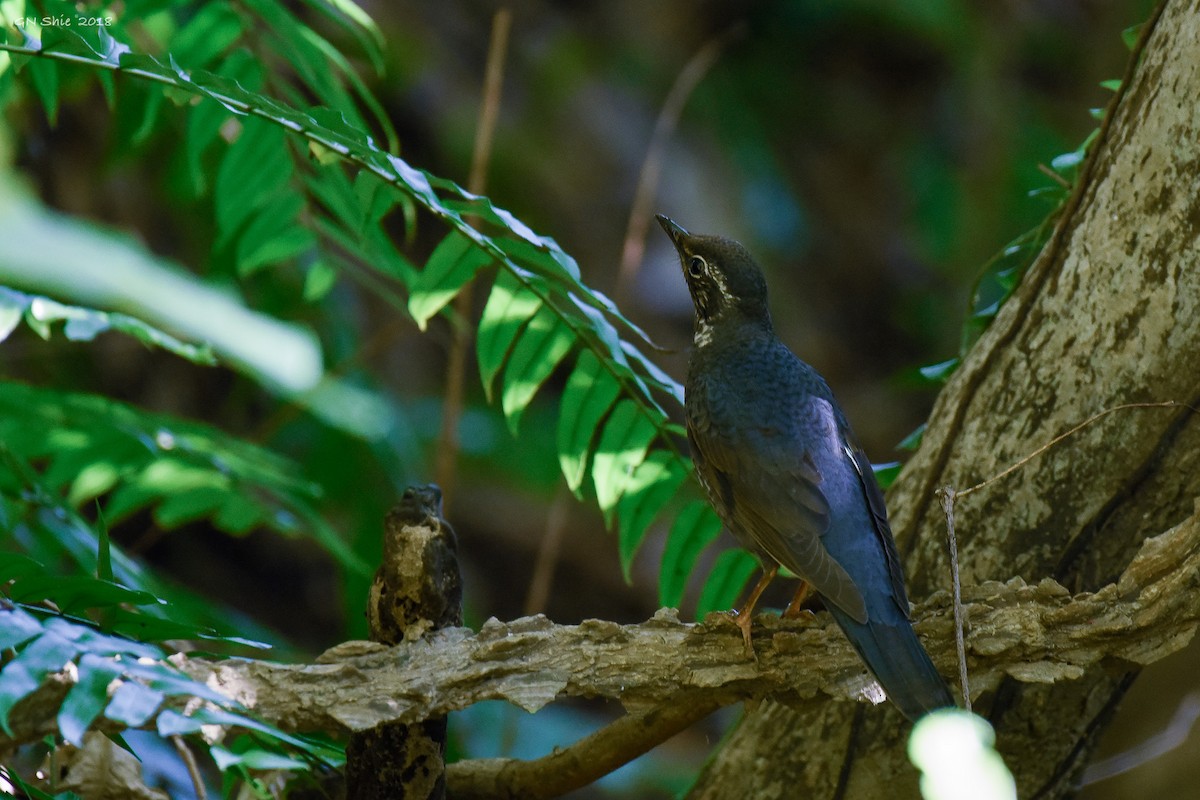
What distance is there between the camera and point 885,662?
2.43 meters

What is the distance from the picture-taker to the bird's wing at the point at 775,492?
9.00ft

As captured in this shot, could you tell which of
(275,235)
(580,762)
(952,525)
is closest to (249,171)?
(275,235)

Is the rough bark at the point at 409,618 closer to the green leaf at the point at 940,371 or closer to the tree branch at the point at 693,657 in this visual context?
the tree branch at the point at 693,657

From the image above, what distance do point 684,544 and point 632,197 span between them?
5375 mm

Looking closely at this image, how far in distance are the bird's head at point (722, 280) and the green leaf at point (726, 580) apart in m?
0.74

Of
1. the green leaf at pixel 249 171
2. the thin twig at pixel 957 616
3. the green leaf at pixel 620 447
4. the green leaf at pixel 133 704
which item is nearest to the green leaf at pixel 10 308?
the green leaf at pixel 249 171

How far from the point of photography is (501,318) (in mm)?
3092

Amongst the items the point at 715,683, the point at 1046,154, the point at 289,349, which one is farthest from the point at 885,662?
the point at 1046,154

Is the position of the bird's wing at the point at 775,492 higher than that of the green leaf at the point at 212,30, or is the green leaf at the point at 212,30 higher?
the green leaf at the point at 212,30

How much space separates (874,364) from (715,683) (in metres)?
7.24

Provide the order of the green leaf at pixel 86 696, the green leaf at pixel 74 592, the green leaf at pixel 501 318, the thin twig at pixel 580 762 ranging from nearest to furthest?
the green leaf at pixel 86 696
the green leaf at pixel 74 592
the thin twig at pixel 580 762
the green leaf at pixel 501 318

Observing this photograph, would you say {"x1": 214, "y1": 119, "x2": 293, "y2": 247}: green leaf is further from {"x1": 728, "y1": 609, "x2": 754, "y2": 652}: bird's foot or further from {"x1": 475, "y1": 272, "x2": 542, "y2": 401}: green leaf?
{"x1": 728, "y1": 609, "x2": 754, "y2": 652}: bird's foot

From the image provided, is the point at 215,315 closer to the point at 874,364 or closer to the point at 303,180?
the point at 303,180

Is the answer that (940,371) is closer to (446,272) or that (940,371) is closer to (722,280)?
(722,280)
